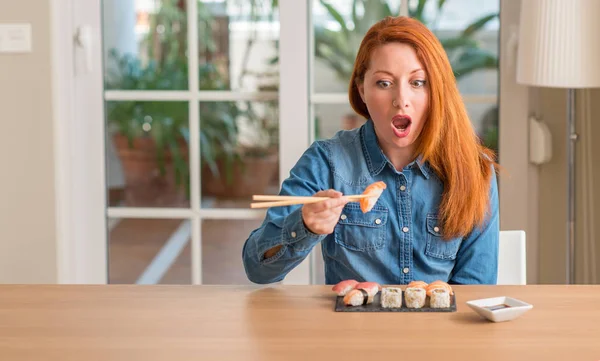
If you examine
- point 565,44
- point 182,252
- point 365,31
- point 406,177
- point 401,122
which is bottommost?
point 182,252

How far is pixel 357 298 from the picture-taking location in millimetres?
1746

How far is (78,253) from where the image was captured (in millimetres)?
3492

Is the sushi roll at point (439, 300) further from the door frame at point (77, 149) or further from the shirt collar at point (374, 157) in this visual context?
the door frame at point (77, 149)

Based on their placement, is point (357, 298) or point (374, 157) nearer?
point (357, 298)

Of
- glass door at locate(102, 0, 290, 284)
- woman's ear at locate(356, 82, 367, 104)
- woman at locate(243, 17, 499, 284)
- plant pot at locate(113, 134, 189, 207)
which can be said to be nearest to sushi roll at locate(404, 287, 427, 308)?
woman at locate(243, 17, 499, 284)

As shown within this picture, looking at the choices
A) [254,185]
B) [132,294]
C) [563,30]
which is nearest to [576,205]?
[563,30]

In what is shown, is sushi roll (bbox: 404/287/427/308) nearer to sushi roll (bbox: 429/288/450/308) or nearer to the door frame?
sushi roll (bbox: 429/288/450/308)

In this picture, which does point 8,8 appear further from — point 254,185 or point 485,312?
point 485,312

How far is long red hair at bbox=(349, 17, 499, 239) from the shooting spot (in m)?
2.01

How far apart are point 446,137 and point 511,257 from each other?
13.1 inches

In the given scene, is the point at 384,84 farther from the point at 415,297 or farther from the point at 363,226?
the point at 415,297

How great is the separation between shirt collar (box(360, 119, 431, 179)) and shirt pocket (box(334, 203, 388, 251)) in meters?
0.09

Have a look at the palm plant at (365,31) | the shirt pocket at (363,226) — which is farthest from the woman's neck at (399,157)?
the palm plant at (365,31)

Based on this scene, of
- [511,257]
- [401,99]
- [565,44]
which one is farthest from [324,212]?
[565,44]
